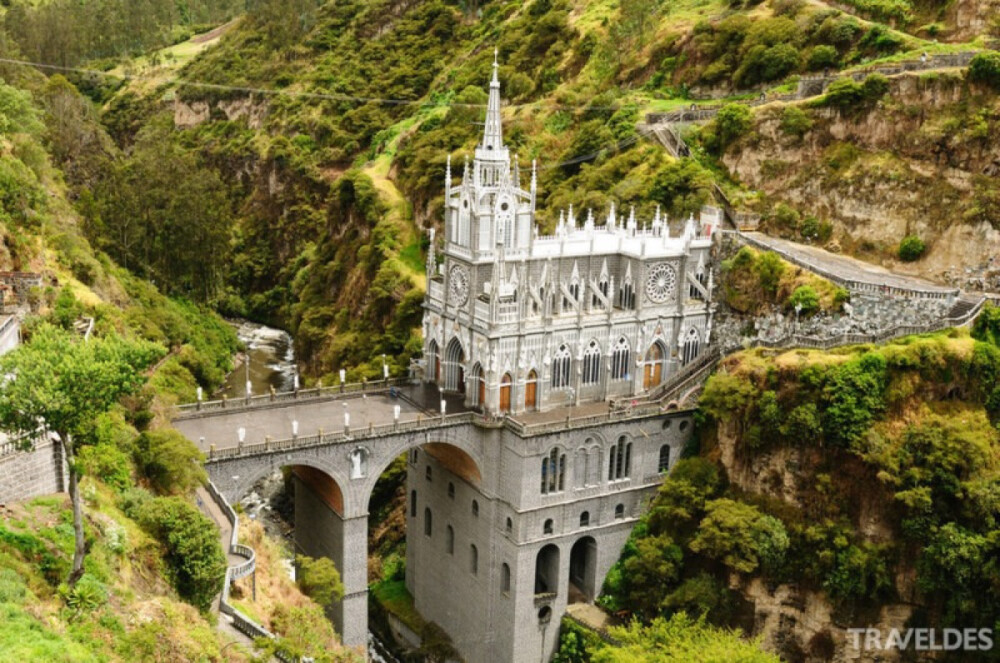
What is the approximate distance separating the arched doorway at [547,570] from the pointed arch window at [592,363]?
11033mm

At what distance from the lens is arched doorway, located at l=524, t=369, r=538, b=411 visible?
210 ft

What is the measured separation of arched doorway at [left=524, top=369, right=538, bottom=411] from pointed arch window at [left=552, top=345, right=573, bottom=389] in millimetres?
1446

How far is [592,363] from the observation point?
6631 centimetres

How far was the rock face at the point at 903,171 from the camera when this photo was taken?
7062 centimetres

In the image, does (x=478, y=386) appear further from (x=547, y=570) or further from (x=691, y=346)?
(x=691, y=346)

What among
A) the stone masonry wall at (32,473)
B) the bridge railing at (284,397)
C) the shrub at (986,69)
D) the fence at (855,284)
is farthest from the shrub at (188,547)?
the shrub at (986,69)

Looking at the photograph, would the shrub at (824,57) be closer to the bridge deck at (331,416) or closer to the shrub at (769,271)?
the shrub at (769,271)

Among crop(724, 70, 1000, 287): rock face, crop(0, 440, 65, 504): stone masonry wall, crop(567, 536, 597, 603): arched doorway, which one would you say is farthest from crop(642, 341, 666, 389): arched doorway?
crop(0, 440, 65, 504): stone masonry wall

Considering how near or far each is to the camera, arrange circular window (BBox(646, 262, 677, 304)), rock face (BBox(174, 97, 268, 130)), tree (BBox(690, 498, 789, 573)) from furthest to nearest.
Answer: rock face (BBox(174, 97, 268, 130)) < circular window (BBox(646, 262, 677, 304)) < tree (BBox(690, 498, 789, 573))

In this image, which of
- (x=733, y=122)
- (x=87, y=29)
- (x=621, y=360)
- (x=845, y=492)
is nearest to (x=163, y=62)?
(x=87, y=29)

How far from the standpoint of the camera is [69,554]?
36125 millimetres

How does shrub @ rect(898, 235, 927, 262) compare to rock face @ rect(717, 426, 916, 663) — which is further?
shrub @ rect(898, 235, 927, 262)

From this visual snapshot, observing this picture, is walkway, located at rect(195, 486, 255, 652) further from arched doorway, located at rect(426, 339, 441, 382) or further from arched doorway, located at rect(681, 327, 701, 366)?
arched doorway, located at rect(681, 327, 701, 366)

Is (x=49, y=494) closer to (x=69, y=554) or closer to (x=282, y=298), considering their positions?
(x=69, y=554)
